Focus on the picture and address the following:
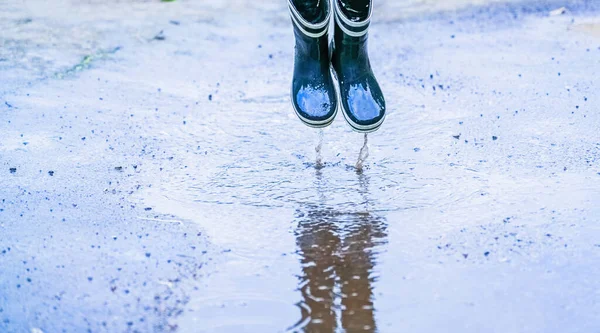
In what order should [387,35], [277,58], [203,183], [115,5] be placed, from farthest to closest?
A: [115,5] → [387,35] → [277,58] → [203,183]

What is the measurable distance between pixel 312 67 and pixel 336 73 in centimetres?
10

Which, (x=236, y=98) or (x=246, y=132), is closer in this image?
(x=246, y=132)

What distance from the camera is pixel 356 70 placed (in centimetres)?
297

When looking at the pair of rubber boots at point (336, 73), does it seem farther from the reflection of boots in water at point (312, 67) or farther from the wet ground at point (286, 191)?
the wet ground at point (286, 191)

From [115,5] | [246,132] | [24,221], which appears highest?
[115,5]

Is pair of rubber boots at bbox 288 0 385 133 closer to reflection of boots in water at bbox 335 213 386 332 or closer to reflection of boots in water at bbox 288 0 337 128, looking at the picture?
reflection of boots in water at bbox 288 0 337 128

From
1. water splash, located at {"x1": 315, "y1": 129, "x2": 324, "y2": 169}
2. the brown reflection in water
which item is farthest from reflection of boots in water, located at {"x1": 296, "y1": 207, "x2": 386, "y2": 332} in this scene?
water splash, located at {"x1": 315, "y1": 129, "x2": 324, "y2": 169}

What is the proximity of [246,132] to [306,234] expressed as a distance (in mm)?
905

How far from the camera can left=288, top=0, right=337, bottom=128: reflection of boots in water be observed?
9.52 ft

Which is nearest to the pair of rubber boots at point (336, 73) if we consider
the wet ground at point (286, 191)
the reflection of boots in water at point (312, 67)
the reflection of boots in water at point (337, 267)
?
the reflection of boots in water at point (312, 67)

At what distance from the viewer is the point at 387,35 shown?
4.79 m

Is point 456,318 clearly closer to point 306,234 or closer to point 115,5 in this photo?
point 306,234

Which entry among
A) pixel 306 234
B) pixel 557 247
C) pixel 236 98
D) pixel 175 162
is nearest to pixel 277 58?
pixel 236 98

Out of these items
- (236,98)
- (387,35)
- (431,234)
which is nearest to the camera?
(431,234)
